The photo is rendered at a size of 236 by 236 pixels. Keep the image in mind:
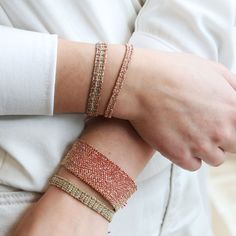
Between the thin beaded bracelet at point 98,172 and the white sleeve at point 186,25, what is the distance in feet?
0.57

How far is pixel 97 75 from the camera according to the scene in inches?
22.4

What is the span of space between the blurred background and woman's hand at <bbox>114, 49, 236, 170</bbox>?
25.7 inches

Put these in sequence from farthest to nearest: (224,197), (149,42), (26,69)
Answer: (224,197), (149,42), (26,69)

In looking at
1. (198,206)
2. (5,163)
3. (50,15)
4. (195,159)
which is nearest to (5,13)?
(50,15)

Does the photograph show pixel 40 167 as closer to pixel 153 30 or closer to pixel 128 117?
pixel 128 117

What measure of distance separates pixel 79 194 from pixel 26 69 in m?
0.16

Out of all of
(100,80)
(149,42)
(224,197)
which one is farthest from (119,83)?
(224,197)

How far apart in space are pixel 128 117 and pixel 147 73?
60mm

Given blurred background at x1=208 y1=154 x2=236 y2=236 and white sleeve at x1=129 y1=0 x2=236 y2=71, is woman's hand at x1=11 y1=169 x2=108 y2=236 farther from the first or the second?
blurred background at x1=208 y1=154 x2=236 y2=236

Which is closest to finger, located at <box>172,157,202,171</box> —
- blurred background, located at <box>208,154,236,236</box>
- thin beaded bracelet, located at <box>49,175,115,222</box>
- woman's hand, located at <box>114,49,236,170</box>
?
woman's hand, located at <box>114,49,236,170</box>

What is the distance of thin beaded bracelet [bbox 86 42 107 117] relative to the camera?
1.87 feet

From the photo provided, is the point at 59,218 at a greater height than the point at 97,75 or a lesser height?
lesser

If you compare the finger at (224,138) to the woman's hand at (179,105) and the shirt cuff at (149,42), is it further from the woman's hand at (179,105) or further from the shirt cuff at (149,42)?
the shirt cuff at (149,42)

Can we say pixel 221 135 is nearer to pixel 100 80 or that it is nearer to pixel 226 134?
pixel 226 134
